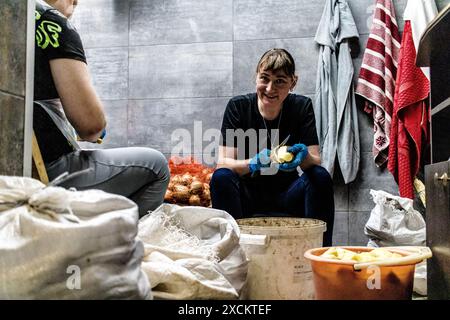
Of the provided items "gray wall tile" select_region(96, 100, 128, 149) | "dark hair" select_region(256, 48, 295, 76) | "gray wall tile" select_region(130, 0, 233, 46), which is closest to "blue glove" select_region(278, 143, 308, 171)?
"dark hair" select_region(256, 48, 295, 76)

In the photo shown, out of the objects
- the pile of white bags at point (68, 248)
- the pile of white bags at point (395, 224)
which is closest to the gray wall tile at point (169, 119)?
the pile of white bags at point (395, 224)

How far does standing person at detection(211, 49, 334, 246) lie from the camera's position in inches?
72.7

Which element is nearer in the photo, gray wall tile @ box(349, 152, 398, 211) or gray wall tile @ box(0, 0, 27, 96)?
gray wall tile @ box(0, 0, 27, 96)

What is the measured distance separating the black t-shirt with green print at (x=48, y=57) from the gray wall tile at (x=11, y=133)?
0.09 meters

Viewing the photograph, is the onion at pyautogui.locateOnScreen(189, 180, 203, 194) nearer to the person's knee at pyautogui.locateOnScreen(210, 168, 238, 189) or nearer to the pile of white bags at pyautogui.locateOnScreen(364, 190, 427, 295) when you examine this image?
the person's knee at pyautogui.locateOnScreen(210, 168, 238, 189)

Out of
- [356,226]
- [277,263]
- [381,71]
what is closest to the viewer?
[277,263]

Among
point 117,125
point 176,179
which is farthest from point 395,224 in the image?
point 117,125

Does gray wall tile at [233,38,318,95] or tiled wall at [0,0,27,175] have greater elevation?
gray wall tile at [233,38,318,95]

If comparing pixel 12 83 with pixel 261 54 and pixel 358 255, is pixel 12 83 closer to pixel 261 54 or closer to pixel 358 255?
pixel 358 255

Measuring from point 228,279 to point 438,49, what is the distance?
991 millimetres

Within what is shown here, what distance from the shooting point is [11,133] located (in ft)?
3.51

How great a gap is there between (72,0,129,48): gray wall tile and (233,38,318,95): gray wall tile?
0.78 m

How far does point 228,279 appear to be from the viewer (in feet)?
3.88

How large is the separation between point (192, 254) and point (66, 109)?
50 cm
